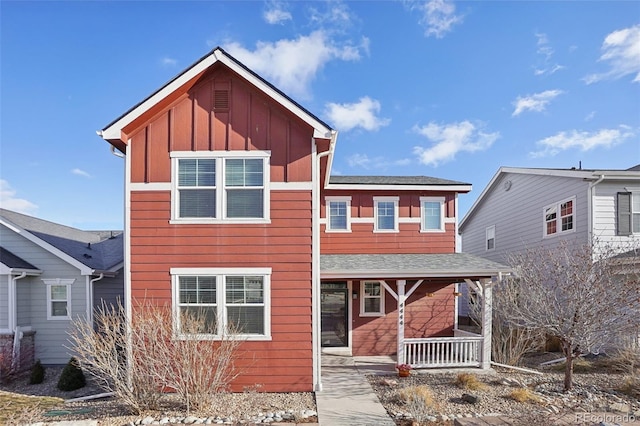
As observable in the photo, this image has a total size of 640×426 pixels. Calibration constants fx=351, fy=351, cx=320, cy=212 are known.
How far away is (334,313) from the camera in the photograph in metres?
11.6

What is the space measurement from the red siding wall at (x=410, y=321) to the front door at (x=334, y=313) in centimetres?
32

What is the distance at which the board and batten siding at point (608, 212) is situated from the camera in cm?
1118

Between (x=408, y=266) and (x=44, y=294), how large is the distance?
11.8 meters

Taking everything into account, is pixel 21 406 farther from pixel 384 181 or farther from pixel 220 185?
pixel 384 181

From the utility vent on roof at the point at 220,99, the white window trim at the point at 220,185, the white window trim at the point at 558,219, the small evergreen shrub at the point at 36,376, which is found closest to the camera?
the white window trim at the point at 220,185

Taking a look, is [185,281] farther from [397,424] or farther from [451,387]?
[451,387]

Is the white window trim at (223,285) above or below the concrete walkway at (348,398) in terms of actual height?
above

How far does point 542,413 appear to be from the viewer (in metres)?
6.52

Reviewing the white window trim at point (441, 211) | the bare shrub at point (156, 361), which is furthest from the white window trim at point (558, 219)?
the bare shrub at point (156, 361)

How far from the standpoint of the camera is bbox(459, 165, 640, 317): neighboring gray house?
11242 millimetres

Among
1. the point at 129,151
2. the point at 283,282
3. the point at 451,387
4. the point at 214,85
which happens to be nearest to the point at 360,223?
the point at 283,282

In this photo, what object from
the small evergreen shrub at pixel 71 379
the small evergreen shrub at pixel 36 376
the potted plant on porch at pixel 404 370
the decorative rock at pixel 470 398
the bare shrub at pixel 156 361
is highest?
the bare shrub at pixel 156 361

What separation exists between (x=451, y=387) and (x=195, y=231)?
689 centimetres

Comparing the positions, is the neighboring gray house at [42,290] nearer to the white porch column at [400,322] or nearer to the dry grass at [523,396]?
the white porch column at [400,322]
